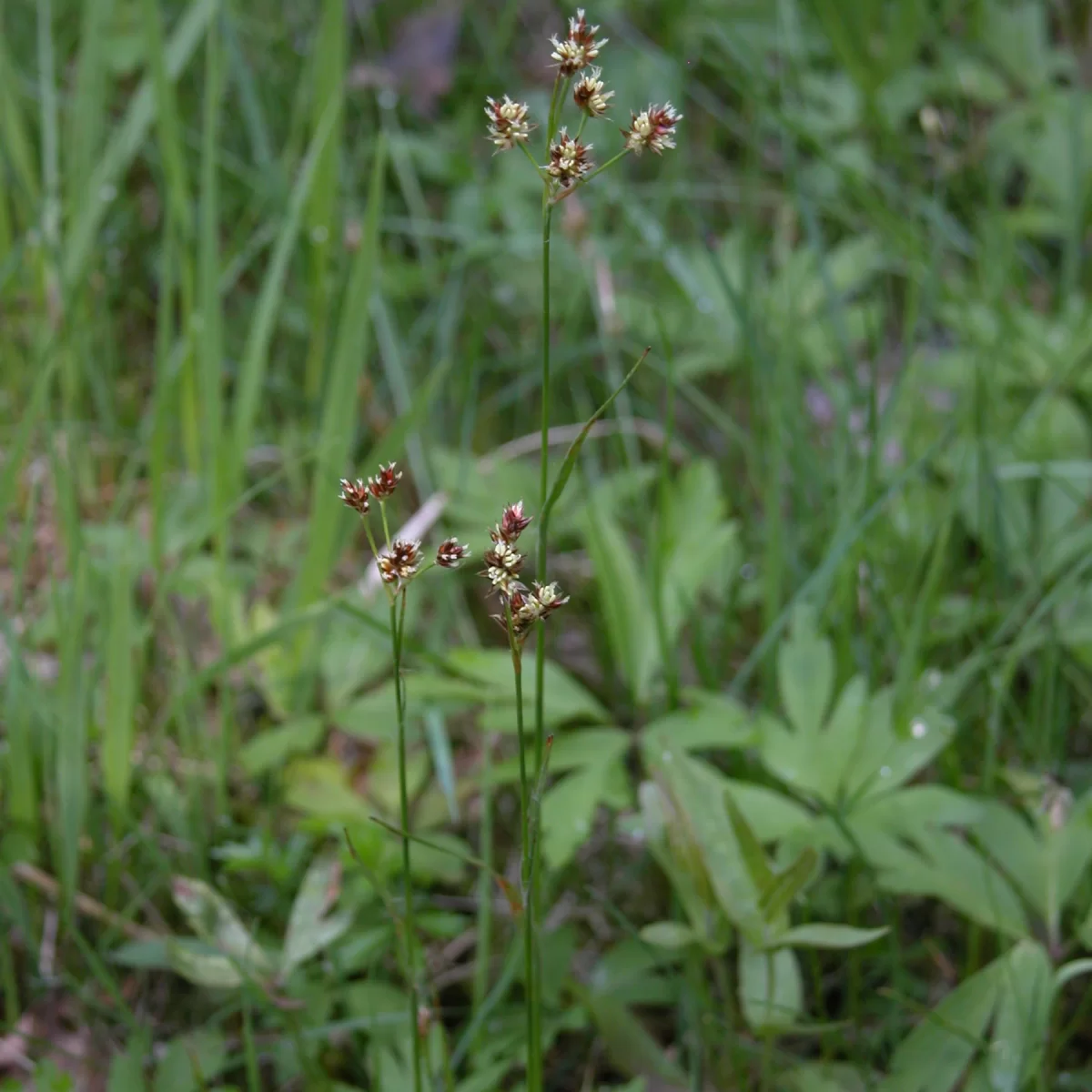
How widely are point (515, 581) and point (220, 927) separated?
0.76 m

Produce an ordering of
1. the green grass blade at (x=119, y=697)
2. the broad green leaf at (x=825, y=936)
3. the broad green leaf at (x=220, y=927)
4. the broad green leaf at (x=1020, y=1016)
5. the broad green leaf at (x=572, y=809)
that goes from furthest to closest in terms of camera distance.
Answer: the green grass blade at (x=119, y=697)
the broad green leaf at (x=572, y=809)
the broad green leaf at (x=220, y=927)
the broad green leaf at (x=1020, y=1016)
the broad green leaf at (x=825, y=936)

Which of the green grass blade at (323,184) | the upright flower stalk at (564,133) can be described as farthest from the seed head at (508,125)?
the green grass blade at (323,184)

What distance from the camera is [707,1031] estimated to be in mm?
1384

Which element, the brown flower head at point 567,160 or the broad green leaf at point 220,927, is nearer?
the brown flower head at point 567,160

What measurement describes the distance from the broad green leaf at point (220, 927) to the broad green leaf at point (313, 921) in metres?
0.03

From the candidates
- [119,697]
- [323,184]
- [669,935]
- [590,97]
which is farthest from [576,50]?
[323,184]

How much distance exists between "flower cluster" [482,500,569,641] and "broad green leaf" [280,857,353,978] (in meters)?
0.66

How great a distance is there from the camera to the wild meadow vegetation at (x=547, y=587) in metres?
1.29

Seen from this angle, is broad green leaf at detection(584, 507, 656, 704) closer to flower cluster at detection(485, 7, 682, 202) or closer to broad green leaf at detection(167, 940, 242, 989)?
broad green leaf at detection(167, 940, 242, 989)

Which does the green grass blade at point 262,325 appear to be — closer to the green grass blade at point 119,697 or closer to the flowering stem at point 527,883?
the green grass blade at point 119,697

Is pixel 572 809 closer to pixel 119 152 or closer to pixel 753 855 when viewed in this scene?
pixel 753 855

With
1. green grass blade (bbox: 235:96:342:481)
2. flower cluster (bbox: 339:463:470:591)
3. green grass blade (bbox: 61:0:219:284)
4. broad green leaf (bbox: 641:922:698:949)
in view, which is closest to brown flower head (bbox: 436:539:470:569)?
flower cluster (bbox: 339:463:470:591)

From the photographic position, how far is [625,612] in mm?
1700

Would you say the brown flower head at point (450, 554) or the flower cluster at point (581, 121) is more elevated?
the flower cluster at point (581, 121)
